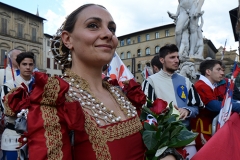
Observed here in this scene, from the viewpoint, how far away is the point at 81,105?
1.26 m

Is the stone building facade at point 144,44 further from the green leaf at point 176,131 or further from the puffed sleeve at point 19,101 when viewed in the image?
the puffed sleeve at point 19,101

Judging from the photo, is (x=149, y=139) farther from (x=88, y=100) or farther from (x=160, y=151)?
(x=88, y=100)

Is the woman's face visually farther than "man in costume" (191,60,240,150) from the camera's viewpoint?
No

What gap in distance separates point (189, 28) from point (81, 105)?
940 cm

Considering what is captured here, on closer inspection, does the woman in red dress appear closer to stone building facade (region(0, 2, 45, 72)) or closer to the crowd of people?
the crowd of people

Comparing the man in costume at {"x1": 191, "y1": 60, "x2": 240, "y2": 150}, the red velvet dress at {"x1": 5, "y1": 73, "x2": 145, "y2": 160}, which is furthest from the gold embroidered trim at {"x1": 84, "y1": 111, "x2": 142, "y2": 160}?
the man in costume at {"x1": 191, "y1": 60, "x2": 240, "y2": 150}

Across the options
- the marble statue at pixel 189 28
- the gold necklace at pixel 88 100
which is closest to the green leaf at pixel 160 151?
the gold necklace at pixel 88 100

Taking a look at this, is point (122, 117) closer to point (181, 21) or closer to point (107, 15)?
point (107, 15)

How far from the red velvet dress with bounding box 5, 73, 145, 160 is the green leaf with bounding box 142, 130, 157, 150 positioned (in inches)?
3.7

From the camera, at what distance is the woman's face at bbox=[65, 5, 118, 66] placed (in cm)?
132

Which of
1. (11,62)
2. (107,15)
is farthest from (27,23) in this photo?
(107,15)

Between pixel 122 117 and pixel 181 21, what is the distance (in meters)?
8.93

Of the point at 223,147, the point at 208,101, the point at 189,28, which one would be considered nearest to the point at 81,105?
the point at 223,147

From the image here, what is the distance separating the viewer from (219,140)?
1.79 meters
